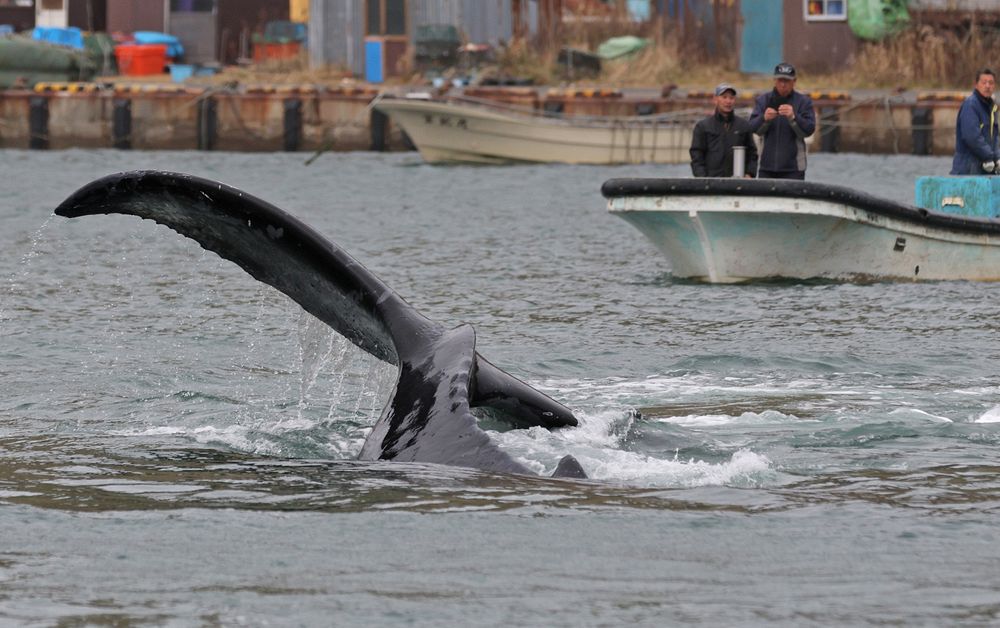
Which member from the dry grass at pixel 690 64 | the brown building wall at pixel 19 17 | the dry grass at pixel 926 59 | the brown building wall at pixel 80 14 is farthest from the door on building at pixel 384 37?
the brown building wall at pixel 19 17

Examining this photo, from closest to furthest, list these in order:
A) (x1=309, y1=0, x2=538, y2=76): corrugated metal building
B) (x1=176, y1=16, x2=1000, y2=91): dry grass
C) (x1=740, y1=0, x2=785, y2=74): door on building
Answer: (x1=176, y1=16, x2=1000, y2=91): dry grass, (x1=740, y1=0, x2=785, y2=74): door on building, (x1=309, y1=0, x2=538, y2=76): corrugated metal building

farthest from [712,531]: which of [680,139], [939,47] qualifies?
[939,47]

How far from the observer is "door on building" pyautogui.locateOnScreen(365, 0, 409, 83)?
188 feet

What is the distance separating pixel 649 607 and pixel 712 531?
123 cm

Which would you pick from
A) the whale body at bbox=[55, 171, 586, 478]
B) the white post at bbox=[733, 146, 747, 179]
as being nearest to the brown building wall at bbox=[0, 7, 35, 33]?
the white post at bbox=[733, 146, 747, 179]

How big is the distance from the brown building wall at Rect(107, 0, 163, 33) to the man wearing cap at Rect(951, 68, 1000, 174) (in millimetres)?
52628

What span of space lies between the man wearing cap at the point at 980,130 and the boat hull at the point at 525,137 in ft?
77.0

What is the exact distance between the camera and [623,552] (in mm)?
7973

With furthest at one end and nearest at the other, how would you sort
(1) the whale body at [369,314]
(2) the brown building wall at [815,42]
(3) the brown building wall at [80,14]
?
1. (3) the brown building wall at [80,14]
2. (2) the brown building wall at [815,42]
3. (1) the whale body at [369,314]

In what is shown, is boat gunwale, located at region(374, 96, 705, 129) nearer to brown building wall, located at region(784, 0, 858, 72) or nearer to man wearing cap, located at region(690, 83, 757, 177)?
brown building wall, located at region(784, 0, 858, 72)

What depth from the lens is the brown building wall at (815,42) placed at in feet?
178

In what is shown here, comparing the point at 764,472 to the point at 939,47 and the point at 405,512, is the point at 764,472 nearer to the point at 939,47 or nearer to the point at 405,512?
the point at 405,512

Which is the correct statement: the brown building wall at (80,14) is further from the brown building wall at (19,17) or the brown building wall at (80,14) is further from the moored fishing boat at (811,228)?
the moored fishing boat at (811,228)

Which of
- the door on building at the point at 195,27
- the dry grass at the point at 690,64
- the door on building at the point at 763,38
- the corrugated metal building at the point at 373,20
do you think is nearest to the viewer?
the dry grass at the point at 690,64
